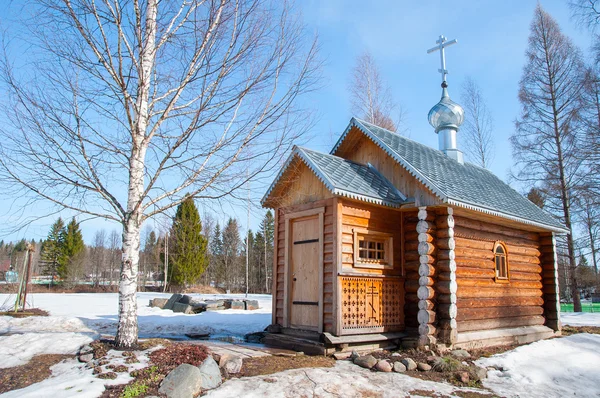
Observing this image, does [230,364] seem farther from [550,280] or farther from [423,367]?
[550,280]

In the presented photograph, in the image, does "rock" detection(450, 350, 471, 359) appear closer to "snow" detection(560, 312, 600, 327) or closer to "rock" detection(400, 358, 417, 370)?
"rock" detection(400, 358, 417, 370)

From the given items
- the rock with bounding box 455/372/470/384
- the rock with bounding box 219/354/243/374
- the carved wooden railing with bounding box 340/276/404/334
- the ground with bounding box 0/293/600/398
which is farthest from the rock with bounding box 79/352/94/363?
the rock with bounding box 455/372/470/384

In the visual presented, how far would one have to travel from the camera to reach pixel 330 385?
584 centimetres

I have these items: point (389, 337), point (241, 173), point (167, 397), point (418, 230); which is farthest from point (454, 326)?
point (167, 397)

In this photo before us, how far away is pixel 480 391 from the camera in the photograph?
6551mm

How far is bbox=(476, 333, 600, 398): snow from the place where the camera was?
22.7ft

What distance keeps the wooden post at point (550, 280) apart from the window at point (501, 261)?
2571 mm

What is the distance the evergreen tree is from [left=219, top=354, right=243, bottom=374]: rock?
3915cm

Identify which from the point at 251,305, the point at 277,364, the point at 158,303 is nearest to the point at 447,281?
the point at 277,364

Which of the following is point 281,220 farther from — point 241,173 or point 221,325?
point 221,325

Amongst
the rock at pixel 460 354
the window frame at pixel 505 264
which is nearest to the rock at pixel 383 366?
the rock at pixel 460 354

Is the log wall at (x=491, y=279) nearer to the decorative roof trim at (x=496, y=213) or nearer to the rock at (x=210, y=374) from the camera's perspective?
the decorative roof trim at (x=496, y=213)

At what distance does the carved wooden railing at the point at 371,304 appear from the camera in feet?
26.6

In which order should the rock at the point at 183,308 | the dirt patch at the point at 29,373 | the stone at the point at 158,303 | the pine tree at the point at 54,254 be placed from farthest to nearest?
the pine tree at the point at 54,254, the stone at the point at 158,303, the rock at the point at 183,308, the dirt patch at the point at 29,373
